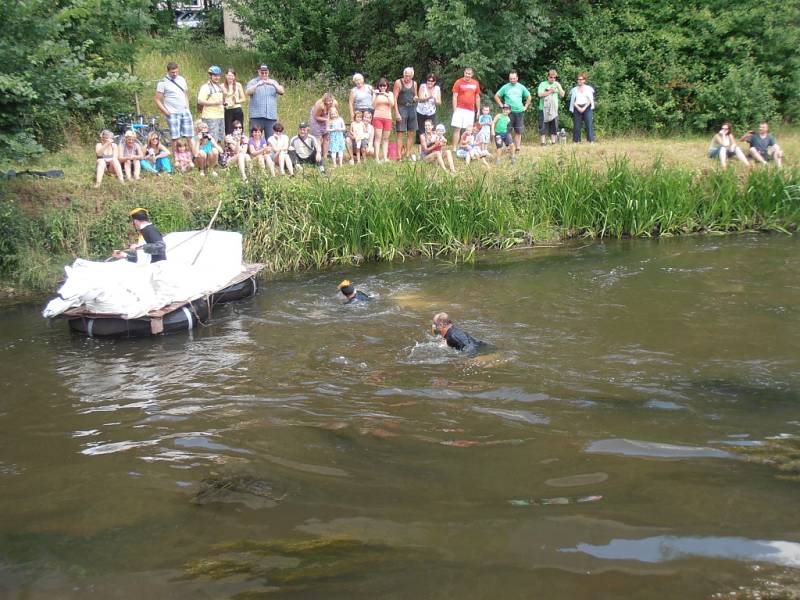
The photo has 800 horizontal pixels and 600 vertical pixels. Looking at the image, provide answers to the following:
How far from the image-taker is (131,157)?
16.2 m

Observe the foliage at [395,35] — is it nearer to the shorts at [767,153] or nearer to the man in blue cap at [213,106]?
the shorts at [767,153]

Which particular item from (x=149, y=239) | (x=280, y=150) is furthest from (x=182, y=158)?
(x=149, y=239)

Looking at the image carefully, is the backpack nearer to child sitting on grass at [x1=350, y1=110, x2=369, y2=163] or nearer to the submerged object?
child sitting on grass at [x1=350, y1=110, x2=369, y2=163]

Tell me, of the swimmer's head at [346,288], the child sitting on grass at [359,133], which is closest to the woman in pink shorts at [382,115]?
the child sitting on grass at [359,133]

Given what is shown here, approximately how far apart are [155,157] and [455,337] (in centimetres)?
935

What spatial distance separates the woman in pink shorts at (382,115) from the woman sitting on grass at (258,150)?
8.69 ft

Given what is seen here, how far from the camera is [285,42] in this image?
86.7 feet

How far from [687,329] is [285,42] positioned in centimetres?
1953

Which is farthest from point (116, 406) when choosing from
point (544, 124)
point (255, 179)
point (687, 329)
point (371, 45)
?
point (371, 45)

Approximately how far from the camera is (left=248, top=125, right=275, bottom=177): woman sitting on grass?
54.9 feet

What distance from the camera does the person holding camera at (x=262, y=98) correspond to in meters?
17.4

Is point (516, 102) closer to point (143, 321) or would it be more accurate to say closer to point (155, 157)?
point (155, 157)

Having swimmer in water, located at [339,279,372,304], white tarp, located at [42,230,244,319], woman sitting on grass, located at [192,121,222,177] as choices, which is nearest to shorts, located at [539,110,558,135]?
woman sitting on grass, located at [192,121,222,177]

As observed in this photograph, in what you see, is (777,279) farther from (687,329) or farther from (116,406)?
(116,406)
